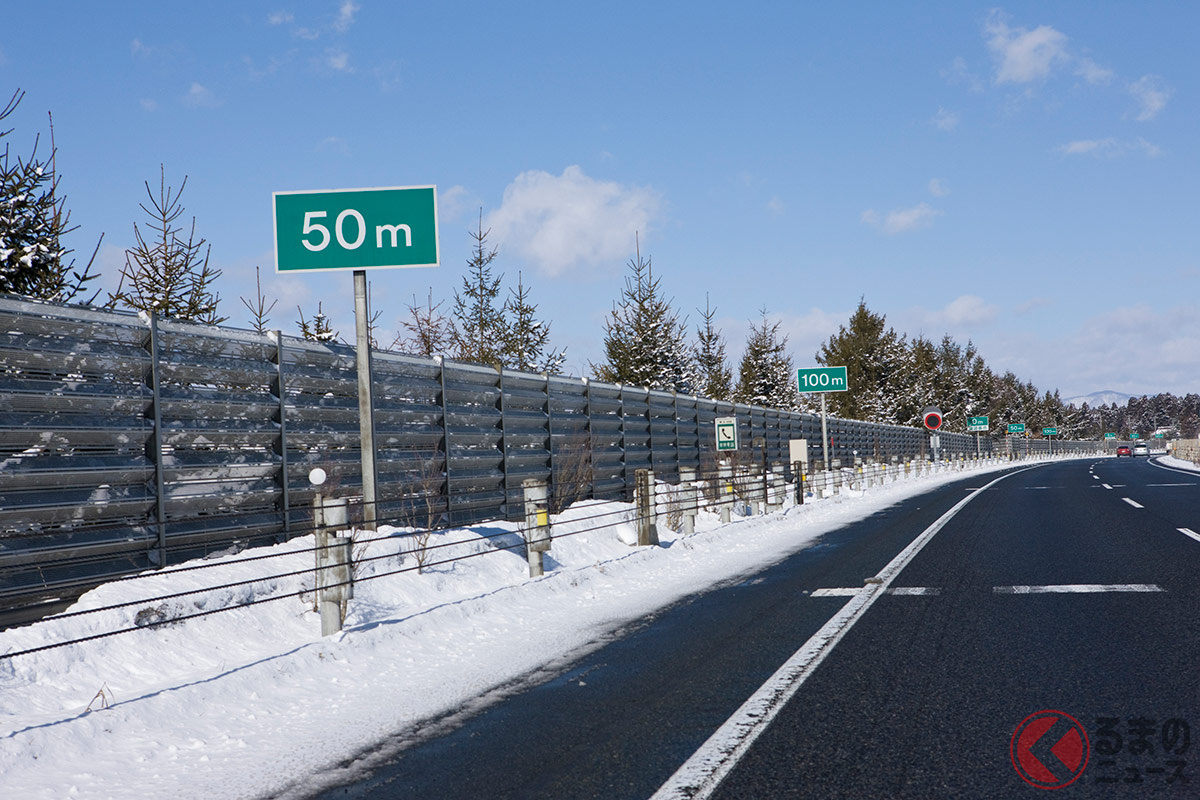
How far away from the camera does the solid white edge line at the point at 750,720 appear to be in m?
4.34

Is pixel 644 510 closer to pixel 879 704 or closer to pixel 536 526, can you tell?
pixel 536 526

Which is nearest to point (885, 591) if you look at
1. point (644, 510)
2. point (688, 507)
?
point (644, 510)

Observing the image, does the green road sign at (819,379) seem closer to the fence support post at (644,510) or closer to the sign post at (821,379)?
the sign post at (821,379)

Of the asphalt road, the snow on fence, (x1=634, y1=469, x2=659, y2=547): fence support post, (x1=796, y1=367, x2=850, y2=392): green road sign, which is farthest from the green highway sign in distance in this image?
(x1=796, y1=367, x2=850, y2=392): green road sign

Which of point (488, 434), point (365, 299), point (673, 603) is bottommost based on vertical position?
point (673, 603)

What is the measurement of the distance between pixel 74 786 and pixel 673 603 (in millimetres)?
6474

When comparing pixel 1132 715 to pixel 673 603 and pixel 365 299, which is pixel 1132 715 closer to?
pixel 673 603

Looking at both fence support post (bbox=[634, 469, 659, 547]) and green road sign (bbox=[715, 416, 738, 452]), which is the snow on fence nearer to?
Result: fence support post (bbox=[634, 469, 659, 547])

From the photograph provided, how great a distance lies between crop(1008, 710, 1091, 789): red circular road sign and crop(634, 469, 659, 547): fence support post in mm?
10099

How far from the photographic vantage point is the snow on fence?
7629mm

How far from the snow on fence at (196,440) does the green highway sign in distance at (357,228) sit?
50.7 inches

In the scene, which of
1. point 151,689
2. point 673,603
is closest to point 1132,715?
point 673,603

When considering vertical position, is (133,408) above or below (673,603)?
above

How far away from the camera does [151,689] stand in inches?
253
